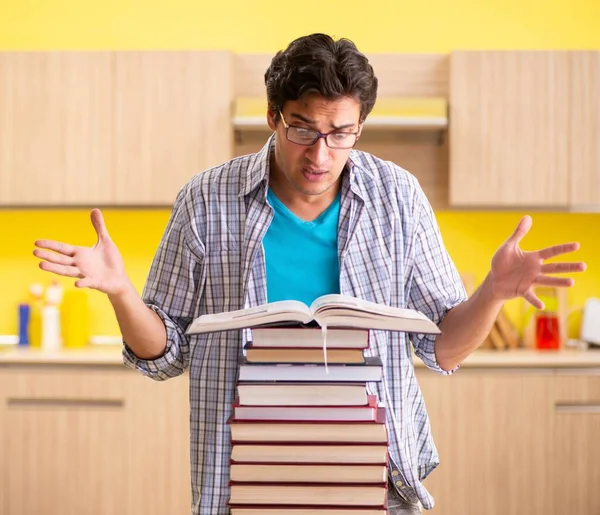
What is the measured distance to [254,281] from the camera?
5.22 feet

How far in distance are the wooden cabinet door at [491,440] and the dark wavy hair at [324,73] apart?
2.43 metres

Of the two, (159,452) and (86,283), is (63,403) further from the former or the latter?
(86,283)

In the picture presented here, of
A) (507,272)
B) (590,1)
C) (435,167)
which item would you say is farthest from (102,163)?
(507,272)

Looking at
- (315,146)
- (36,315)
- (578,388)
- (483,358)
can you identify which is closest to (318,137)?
(315,146)

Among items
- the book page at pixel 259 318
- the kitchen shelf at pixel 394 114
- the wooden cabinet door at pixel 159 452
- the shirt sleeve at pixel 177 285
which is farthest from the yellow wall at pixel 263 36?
the book page at pixel 259 318

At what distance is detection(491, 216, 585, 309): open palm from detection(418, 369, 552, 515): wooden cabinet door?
7.75ft

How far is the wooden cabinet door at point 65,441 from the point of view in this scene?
381 centimetres

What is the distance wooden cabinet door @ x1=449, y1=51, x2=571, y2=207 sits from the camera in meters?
Result: 3.96

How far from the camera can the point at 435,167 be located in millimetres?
4242

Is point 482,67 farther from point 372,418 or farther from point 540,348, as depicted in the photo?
point 372,418

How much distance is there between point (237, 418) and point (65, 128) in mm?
3123

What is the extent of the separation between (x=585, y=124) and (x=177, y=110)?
5.96ft

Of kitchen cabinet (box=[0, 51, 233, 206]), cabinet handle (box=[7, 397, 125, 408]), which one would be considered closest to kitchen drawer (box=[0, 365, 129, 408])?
cabinet handle (box=[7, 397, 125, 408])

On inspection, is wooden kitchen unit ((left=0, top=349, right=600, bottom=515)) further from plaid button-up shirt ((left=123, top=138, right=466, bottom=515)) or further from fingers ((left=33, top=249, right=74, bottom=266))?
fingers ((left=33, top=249, right=74, bottom=266))
